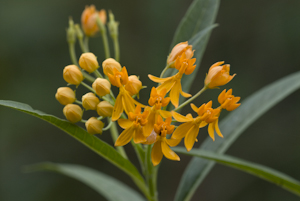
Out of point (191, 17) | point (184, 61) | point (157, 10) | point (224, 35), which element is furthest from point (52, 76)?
point (184, 61)

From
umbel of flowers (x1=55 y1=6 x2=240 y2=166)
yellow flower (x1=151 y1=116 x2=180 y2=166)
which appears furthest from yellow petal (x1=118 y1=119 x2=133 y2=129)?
yellow flower (x1=151 y1=116 x2=180 y2=166)

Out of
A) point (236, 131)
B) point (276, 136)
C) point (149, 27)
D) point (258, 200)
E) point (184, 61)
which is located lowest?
point (258, 200)

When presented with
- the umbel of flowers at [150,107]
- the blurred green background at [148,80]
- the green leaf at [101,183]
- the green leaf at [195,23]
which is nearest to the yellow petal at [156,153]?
the umbel of flowers at [150,107]

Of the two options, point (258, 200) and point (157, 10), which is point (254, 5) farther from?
point (258, 200)

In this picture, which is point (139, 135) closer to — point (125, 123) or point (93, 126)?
point (125, 123)

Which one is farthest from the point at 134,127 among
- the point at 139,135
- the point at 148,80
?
the point at 148,80

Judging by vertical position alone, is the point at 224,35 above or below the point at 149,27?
below

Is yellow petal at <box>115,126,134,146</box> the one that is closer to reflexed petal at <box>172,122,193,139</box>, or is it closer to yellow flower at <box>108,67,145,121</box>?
yellow flower at <box>108,67,145,121</box>
